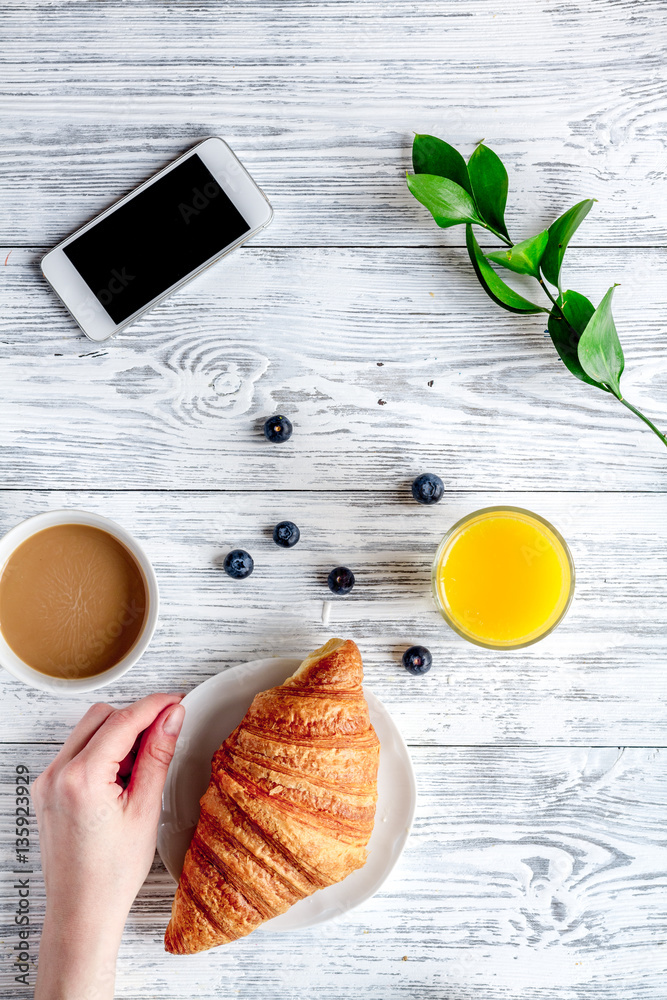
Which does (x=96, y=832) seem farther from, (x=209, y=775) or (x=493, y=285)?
(x=493, y=285)

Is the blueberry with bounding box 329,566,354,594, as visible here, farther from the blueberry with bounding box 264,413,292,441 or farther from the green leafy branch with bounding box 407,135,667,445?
the green leafy branch with bounding box 407,135,667,445

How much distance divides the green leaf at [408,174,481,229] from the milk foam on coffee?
0.66 metres

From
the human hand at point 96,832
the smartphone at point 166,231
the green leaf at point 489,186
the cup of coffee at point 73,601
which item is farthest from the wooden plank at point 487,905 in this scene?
the green leaf at point 489,186

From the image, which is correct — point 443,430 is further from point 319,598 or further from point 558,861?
point 558,861

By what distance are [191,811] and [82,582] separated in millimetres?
376

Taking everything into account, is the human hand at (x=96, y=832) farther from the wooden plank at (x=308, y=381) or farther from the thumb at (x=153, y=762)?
the wooden plank at (x=308, y=381)

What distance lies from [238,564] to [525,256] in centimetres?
62

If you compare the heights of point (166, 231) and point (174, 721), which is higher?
point (166, 231)

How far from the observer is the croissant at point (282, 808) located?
93 cm

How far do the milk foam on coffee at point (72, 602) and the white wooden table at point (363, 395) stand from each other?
119 mm

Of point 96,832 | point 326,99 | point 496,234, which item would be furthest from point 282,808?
point 326,99

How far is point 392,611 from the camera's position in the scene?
1089mm

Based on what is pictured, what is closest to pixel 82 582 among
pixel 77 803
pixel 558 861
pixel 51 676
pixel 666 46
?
pixel 51 676

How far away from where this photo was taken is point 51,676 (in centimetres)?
96
